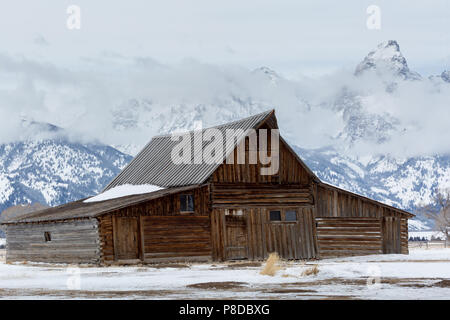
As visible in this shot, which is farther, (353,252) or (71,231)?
(353,252)

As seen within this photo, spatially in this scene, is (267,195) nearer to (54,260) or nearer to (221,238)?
(221,238)

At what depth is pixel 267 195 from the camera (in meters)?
44.8

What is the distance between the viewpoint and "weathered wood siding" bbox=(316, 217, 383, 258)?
47.0 meters

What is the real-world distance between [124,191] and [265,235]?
939cm

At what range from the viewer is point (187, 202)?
42.9 m

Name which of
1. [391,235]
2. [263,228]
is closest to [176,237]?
[263,228]

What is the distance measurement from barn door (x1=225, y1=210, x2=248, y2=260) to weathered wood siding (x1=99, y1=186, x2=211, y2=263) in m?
1.14

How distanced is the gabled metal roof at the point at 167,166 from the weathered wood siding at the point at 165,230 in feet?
5.48

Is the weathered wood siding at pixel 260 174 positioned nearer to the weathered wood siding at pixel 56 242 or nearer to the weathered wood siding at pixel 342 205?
the weathered wood siding at pixel 342 205

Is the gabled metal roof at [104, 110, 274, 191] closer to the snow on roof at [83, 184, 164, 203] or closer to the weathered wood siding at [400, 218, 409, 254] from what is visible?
the snow on roof at [83, 184, 164, 203]

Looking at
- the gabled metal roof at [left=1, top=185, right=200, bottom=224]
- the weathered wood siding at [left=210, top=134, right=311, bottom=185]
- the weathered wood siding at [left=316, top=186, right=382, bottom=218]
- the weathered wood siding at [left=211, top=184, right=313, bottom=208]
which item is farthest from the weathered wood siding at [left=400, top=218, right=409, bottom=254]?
the gabled metal roof at [left=1, top=185, right=200, bottom=224]

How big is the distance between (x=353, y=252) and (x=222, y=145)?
9.90m

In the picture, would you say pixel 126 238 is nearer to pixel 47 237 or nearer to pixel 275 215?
pixel 47 237
